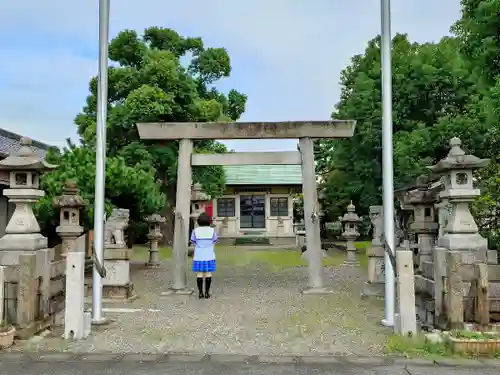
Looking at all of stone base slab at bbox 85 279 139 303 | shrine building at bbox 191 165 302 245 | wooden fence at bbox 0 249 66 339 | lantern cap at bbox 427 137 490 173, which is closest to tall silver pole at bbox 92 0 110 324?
wooden fence at bbox 0 249 66 339

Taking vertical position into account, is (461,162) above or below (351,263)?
above

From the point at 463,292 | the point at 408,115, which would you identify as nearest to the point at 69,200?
the point at 463,292

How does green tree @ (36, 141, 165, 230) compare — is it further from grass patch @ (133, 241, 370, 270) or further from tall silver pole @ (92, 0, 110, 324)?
grass patch @ (133, 241, 370, 270)

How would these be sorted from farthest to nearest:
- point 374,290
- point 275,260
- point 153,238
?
point 275,260 < point 153,238 < point 374,290

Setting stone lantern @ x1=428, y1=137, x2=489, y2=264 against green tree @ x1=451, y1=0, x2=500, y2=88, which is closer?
stone lantern @ x1=428, y1=137, x2=489, y2=264

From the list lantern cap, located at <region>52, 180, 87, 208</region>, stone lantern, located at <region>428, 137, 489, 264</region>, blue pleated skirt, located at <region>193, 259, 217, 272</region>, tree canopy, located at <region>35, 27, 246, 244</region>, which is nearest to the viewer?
stone lantern, located at <region>428, 137, 489, 264</region>

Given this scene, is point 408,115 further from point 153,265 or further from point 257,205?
point 257,205

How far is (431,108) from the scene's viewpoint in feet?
55.5

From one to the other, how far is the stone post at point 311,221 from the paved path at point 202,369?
18.4 ft

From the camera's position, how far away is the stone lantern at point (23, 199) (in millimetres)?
7176

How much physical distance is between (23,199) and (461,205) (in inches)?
254

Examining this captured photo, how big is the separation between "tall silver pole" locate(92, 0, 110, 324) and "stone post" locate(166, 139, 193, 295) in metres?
3.58

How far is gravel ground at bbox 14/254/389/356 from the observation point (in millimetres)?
6352

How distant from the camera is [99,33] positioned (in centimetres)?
771
